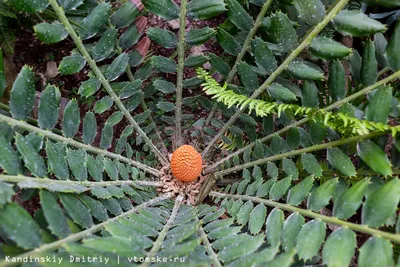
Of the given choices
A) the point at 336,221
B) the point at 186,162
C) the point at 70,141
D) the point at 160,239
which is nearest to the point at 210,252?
the point at 160,239

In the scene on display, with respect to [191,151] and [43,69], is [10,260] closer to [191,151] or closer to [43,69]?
[191,151]

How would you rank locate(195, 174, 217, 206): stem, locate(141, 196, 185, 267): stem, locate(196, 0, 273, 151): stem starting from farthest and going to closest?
locate(195, 174, 217, 206): stem
locate(196, 0, 273, 151): stem
locate(141, 196, 185, 267): stem

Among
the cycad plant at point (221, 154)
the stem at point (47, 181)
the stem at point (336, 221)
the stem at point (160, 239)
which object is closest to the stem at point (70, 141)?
the cycad plant at point (221, 154)

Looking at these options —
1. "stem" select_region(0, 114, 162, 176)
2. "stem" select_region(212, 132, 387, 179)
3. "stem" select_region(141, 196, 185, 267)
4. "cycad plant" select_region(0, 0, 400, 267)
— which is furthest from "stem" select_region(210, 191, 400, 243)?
"stem" select_region(0, 114, 162, 176)

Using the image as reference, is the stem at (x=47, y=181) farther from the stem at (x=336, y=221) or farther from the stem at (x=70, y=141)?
the stem at (x=336, y=221)

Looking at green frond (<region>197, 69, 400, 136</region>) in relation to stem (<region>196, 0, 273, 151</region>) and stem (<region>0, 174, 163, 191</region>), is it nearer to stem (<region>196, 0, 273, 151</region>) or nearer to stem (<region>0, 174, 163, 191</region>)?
stem (<region>196, 0, 273, 151</region>)

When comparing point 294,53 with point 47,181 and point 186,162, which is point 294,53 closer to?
point 186,162

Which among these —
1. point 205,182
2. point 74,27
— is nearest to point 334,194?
point 205,182
